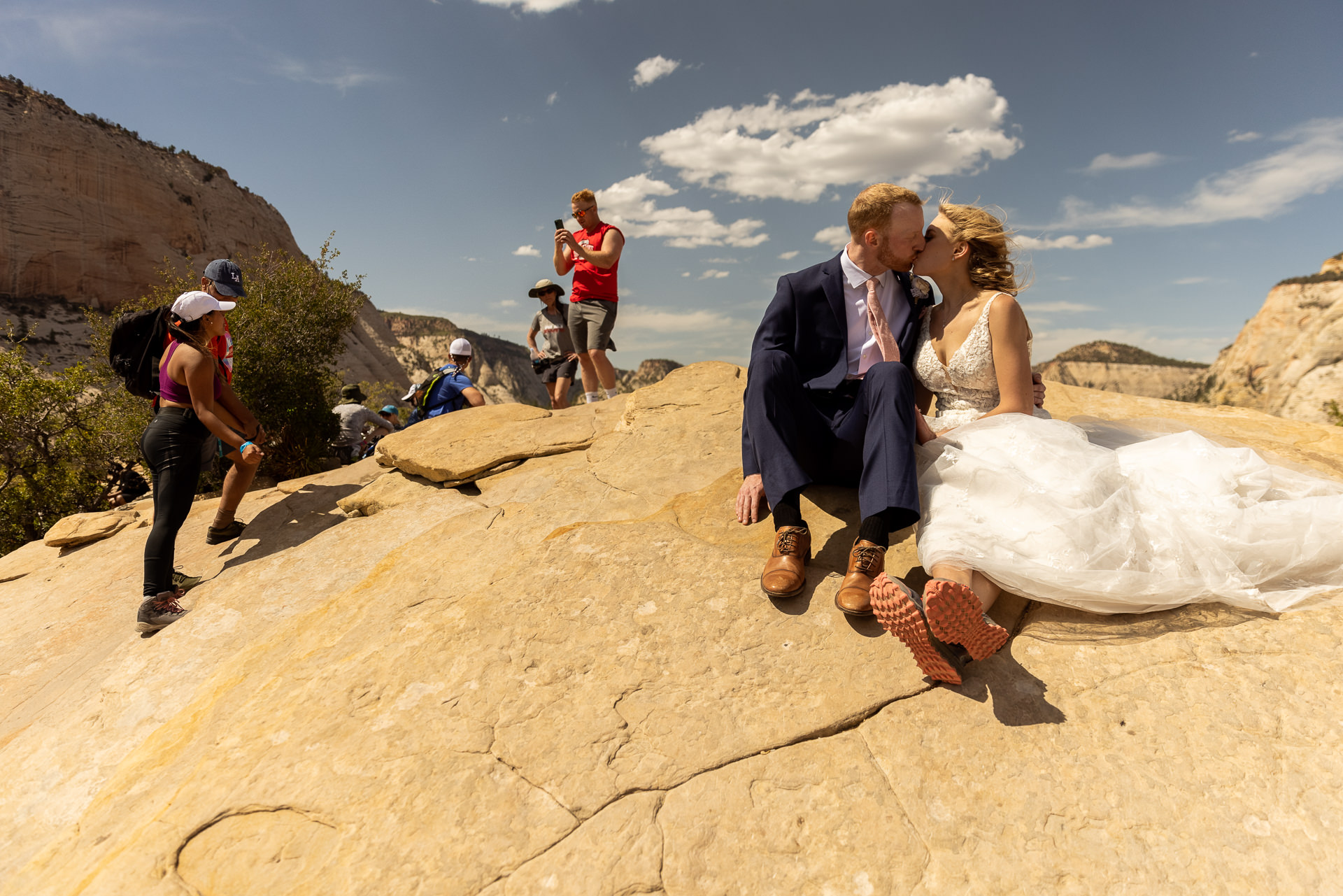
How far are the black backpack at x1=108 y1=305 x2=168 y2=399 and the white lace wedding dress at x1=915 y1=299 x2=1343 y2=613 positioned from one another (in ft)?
17.0

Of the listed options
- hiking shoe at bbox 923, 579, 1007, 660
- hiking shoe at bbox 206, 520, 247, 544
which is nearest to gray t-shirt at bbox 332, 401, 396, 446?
hiking shoe at bbox 206, 520, 247, 544

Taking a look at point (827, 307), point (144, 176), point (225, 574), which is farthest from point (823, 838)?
point (144, 176)

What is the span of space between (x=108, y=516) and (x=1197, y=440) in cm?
785

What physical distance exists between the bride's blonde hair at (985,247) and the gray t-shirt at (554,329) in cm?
563

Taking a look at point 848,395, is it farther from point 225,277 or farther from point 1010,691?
point 225,277

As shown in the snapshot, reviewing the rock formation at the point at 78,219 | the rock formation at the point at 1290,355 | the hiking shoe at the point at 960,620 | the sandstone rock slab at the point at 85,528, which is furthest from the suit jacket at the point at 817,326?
the rock formation at the point at 1290,355

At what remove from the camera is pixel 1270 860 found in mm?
1483

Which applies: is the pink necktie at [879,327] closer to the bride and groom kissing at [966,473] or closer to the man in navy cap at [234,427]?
the bride and groom kissing at [966,473]

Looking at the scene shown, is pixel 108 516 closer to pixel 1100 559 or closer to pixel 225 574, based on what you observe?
pixel 225 574

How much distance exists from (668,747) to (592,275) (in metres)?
5.46

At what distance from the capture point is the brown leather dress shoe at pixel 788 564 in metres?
2.52

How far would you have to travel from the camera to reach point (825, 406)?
3.28 metres

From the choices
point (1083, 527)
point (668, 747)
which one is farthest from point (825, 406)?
point (668, 747)

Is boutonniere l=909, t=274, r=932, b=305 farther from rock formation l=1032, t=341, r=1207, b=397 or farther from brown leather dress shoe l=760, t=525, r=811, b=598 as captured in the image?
rock formation l=1032, t=341, r=1207, b=397
